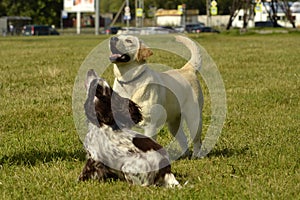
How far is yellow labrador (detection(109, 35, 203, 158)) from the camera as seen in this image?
16.9 ft

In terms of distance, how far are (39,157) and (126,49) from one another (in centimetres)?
152

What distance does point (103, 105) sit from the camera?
4.66 m

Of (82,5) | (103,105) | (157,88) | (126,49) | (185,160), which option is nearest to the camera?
(103,105)

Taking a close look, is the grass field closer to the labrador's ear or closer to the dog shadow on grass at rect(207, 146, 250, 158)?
the dog shadow on grass at rect(207, 146, 250, 158)

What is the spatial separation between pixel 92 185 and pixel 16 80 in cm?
934

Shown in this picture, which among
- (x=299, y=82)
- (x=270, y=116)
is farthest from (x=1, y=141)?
(x=299, y=82)

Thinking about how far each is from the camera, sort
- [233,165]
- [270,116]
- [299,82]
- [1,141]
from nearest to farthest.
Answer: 1. [233,165]
2. [1,141]
3. [270,116]
4. [299,82]

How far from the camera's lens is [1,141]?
6852 millimetres

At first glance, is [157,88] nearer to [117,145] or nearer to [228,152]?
[117,145]

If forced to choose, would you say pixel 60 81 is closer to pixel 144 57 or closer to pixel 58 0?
pixel 144 57

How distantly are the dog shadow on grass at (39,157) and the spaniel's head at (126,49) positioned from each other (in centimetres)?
120

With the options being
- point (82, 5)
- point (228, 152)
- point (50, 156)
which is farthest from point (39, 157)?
point (82, 5)

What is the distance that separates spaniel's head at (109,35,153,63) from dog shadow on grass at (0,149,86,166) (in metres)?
1.20

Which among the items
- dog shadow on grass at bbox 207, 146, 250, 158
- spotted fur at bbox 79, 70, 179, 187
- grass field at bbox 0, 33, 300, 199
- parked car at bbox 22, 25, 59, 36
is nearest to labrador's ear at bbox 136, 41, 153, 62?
spotted fur at bbox 79, 70, 179, 187
